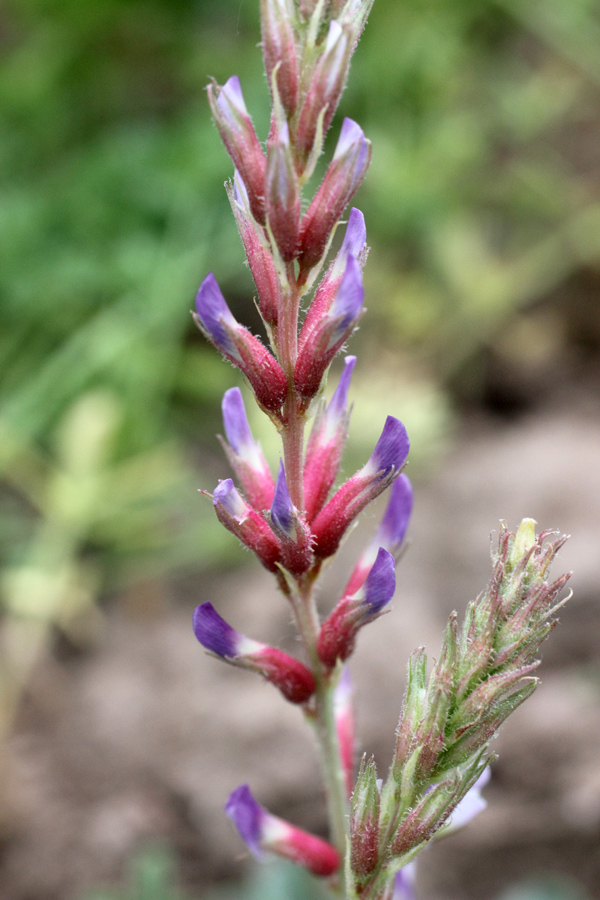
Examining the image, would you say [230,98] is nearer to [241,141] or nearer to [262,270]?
[241,141]

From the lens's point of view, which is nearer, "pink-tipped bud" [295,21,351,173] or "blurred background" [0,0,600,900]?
"pink-tipped bud" [295,21,351,173]

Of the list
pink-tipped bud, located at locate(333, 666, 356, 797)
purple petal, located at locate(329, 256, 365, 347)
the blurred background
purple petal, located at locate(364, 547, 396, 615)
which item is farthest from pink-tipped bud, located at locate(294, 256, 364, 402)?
the blurred background

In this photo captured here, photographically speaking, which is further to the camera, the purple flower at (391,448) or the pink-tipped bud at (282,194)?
the purple flower at (391,448)

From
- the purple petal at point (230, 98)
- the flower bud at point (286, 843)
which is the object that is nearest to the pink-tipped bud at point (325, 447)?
the purple petal at point (230, 98)

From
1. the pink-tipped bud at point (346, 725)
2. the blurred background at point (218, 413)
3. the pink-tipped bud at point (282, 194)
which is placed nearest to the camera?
the pink-tipped bud at point (282, 194)

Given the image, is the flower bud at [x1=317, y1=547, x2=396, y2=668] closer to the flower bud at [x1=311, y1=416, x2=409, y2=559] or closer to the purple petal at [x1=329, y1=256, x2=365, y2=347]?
the flower bud at [x1=311, y1=416, x2=409, y2=559]

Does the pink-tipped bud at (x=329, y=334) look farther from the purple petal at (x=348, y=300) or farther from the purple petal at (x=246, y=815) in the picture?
the purple petal at (x=246, y=815)

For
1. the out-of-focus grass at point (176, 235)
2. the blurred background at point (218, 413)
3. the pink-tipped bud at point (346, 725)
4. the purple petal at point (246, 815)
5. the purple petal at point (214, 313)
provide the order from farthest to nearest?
the out-of-focus grass at point (176, 235) < the blurred background at point (218, 413) < the pink-tipped bud at point (346, 725) < the purple petal at point (246, 815) < the purple petal at point (214, 313)
